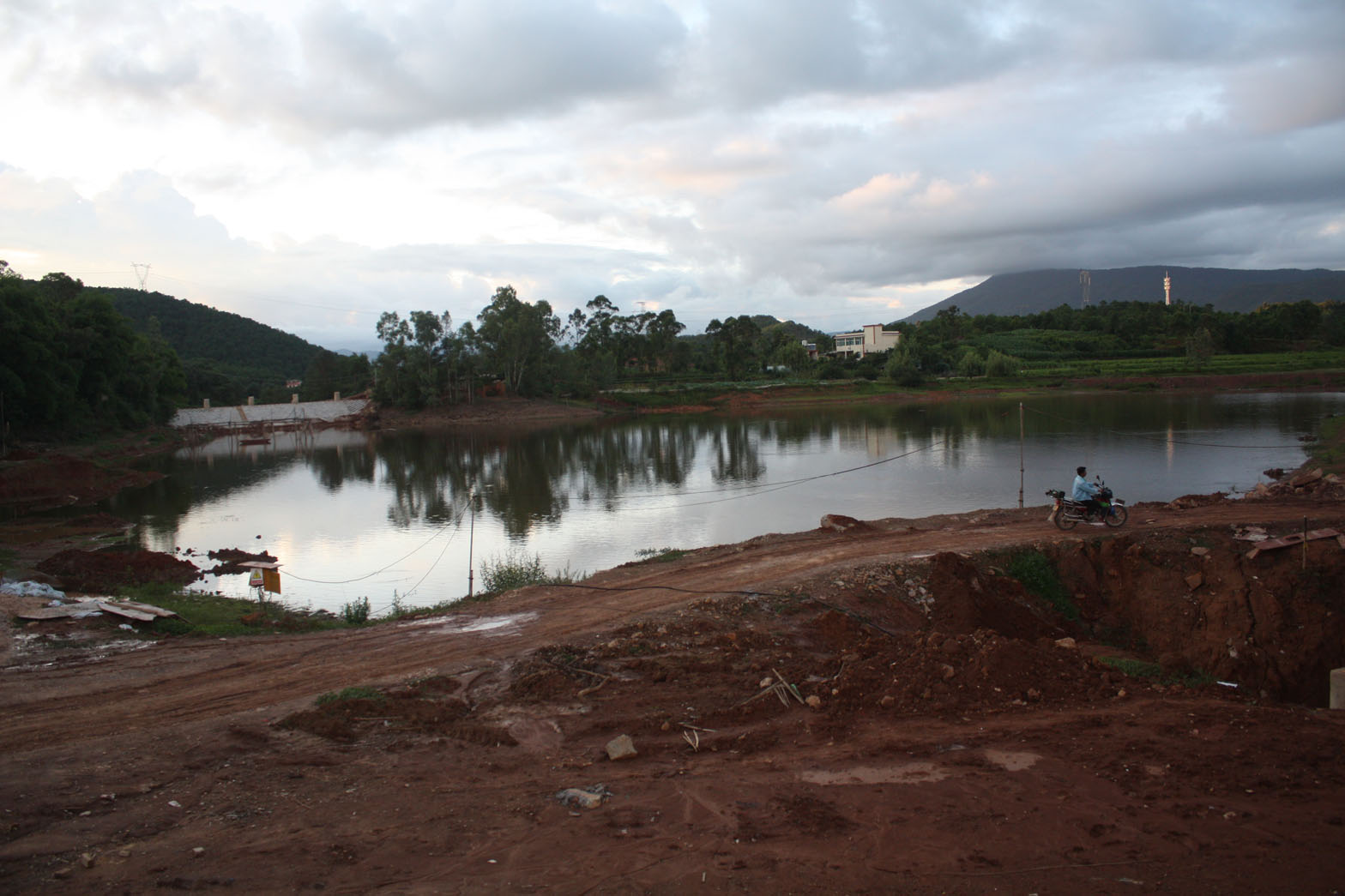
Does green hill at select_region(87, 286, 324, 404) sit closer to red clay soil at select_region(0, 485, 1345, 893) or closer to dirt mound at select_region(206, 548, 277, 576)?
dirt mound at select_region(206, 548, 277, 576)

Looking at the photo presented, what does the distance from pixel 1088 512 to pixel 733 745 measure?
10342mm

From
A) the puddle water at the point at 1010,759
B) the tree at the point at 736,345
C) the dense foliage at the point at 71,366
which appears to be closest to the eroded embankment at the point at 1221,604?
the puddle water at the point at 1010,759

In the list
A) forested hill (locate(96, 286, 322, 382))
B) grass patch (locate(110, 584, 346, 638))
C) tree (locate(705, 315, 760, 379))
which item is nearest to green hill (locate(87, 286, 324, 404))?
forested hill (locate(96, 286, 322, 382))

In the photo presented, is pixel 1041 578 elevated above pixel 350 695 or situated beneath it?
situated beneath

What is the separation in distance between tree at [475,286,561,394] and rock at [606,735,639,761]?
71.2 metres

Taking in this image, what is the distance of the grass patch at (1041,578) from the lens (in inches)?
484

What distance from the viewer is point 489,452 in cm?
4797

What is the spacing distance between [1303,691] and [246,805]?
12010 millimetres

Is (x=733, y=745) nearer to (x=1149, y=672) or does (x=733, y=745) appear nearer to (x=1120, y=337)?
(x=1149, y=672)

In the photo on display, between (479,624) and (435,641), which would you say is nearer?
(435,641)

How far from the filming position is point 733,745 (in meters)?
6.85

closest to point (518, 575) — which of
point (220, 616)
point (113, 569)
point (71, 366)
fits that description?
point (220, 616)

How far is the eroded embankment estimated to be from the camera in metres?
10.1

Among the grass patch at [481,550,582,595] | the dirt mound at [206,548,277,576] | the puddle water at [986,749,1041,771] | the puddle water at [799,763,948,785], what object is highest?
the puddle water at [986,749,1041,771]
